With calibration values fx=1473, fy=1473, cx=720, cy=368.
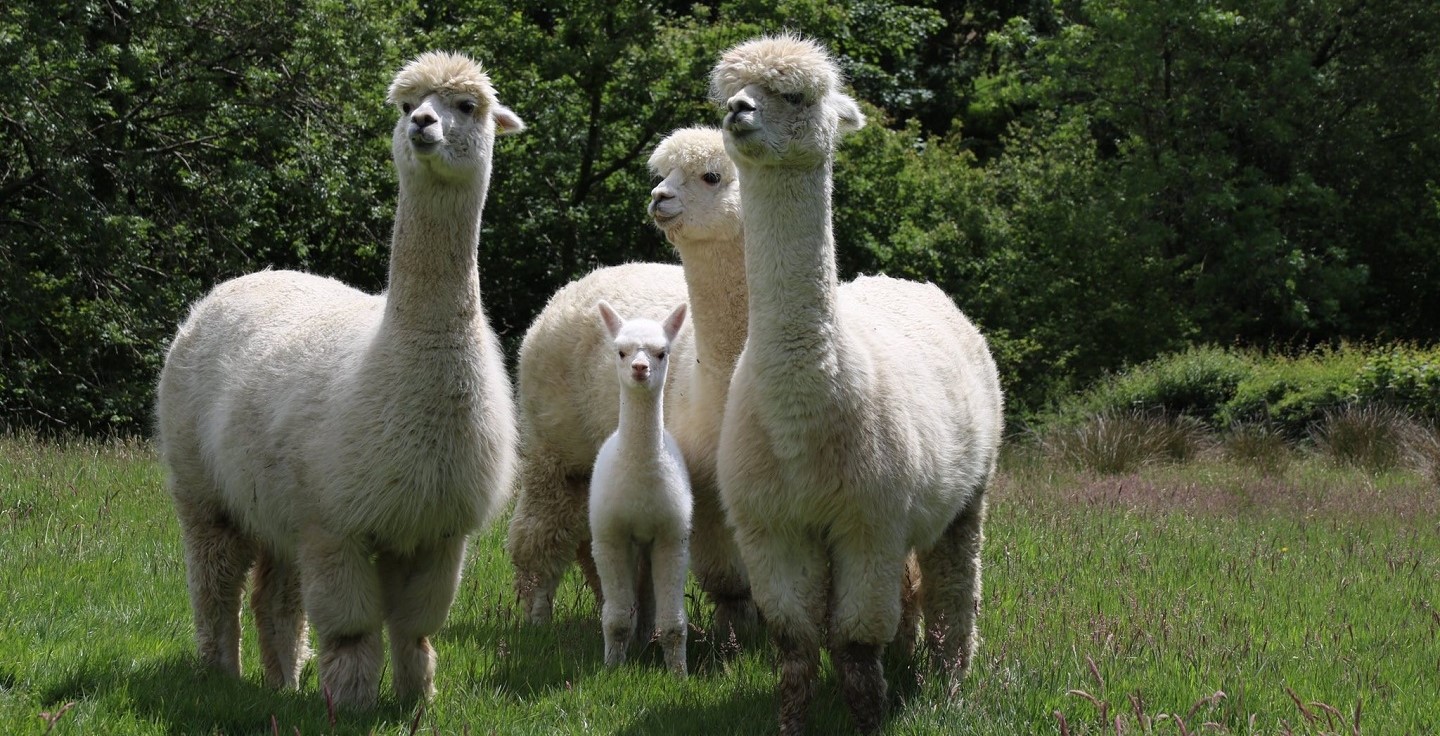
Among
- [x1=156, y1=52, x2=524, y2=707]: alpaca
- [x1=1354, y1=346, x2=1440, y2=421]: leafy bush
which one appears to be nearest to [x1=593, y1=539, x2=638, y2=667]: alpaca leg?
[x1=156, y1=52, x2=524, y2=707]: alpaca

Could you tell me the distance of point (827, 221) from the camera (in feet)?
18.1

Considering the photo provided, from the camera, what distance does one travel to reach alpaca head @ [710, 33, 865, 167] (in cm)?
534

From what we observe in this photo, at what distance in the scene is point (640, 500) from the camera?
6367 mm

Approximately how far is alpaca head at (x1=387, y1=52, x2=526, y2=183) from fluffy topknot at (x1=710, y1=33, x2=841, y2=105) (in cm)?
90

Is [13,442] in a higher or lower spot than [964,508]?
lower

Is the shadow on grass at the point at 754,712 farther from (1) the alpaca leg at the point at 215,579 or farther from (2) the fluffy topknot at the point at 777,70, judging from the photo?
(2) the fluffy topknot at the point at 777,70

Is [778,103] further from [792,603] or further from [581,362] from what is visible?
[581,362]

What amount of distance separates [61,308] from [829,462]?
12.9 metres

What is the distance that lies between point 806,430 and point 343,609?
1785mm

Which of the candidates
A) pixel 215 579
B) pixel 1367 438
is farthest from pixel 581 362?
pixel 1367 438

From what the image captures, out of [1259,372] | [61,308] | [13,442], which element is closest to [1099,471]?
[1259,372]

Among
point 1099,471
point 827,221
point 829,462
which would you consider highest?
point 827,221

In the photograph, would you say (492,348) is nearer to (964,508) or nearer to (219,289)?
(219,289)

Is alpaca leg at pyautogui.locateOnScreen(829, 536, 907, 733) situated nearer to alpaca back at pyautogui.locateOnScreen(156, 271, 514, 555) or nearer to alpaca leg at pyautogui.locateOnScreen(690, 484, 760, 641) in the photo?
alpaca back at pyautogui.locateOnScreen(156, 271, 514, 555)
